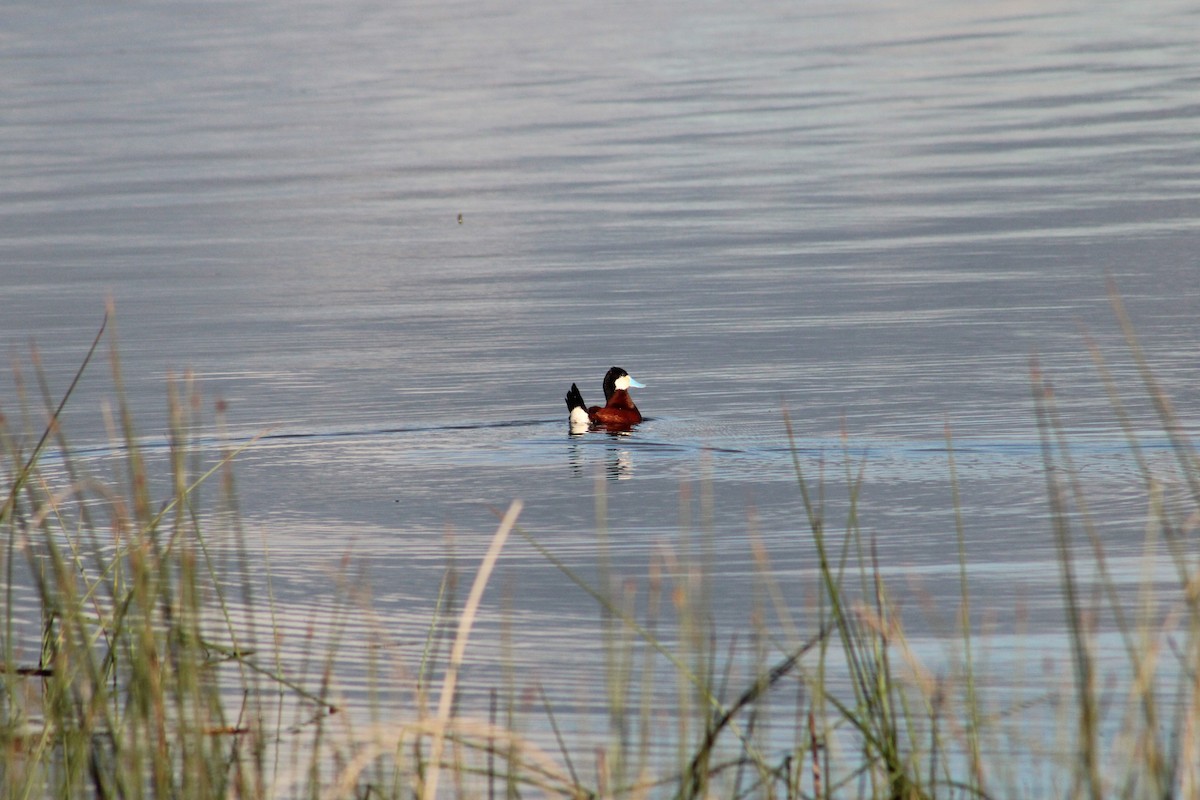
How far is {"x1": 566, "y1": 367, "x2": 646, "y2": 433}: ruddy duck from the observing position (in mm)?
9266

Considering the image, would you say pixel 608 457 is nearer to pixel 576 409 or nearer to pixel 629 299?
pixel 576 409

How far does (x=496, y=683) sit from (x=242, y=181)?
13578 millimetres

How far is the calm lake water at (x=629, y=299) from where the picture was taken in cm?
703

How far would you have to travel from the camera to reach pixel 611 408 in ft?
31.3

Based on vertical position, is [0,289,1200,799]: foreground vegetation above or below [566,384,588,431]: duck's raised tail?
below

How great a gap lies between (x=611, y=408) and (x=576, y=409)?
184 mm


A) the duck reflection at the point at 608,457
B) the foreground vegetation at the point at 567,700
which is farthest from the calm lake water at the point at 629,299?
the foreground vegetation at the point at 567,700

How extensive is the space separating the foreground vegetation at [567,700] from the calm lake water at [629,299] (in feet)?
0.95

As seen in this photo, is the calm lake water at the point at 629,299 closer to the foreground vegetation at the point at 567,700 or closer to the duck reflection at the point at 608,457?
the duck reflection at the point at 608,457

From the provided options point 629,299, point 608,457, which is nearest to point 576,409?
point 608,457

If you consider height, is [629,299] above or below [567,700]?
above

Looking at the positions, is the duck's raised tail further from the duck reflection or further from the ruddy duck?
the duck reflection

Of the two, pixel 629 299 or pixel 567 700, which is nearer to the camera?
pixel 567 700

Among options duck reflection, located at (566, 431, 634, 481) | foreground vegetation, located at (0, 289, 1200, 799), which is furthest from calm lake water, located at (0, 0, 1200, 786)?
foreground vegetation, located at (0, 289, 1200, 799)
